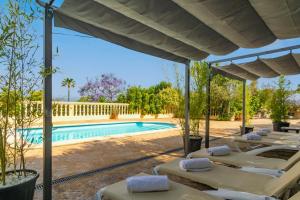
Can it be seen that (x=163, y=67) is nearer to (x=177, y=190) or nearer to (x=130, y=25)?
(x=130, y=25)

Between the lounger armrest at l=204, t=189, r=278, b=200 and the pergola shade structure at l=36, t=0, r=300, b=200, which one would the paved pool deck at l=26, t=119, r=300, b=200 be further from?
the lounger armrest at l=204, t=189, r=278, b=200

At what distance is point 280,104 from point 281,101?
0.42ft

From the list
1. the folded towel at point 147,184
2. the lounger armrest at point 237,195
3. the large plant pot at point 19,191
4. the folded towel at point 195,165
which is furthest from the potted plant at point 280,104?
the large plant pot at point 19,191

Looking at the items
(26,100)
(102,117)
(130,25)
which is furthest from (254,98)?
(26,100)

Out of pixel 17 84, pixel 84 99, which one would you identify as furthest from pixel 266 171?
pixel 84 99

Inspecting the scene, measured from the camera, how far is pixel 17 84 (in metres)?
2.38

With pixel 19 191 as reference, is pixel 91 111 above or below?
above

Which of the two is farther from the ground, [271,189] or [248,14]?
[248,14]

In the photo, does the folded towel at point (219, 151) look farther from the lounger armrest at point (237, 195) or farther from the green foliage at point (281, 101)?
the green foliage at point (281, 101)

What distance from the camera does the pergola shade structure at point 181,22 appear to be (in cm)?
276

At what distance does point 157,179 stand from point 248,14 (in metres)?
2.51

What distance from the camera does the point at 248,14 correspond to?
Answer: 10.1ft

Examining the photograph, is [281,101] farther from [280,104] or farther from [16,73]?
[16,73]

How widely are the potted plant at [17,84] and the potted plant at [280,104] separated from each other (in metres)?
9.17
